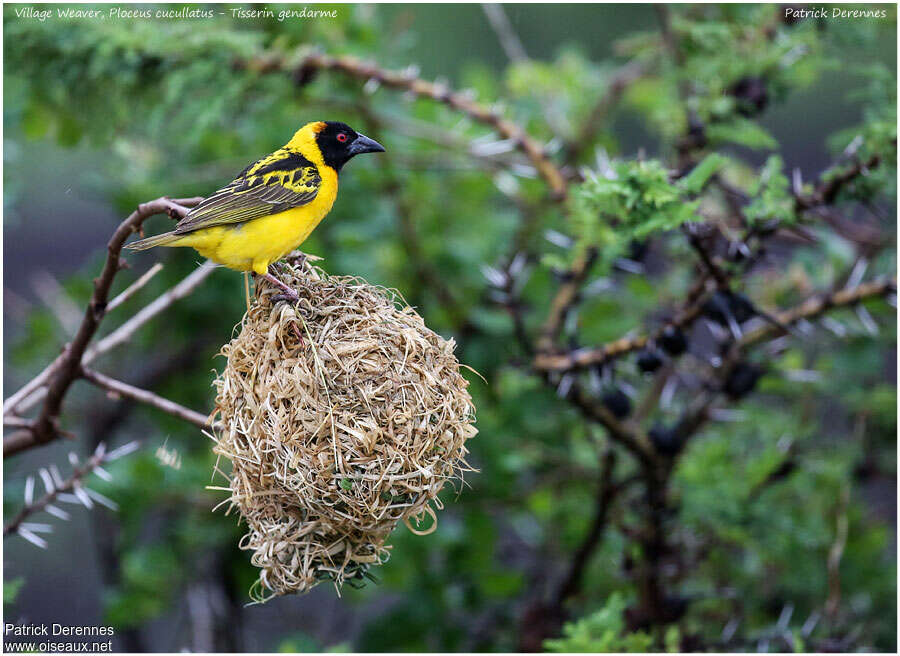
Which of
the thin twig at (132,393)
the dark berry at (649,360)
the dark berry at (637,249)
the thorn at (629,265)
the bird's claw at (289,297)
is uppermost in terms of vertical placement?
the bird's claw at (289,297)

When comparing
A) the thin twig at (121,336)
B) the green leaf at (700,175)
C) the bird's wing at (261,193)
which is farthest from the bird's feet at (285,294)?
the green leaf at (700,175)

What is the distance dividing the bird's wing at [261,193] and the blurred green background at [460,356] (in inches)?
54.3

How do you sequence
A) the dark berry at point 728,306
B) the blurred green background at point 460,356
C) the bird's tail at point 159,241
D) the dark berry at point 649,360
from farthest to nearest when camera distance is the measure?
the blurred green background at point 460,356 → the dark berry at point 649,360 → the dark berry at point 728,306 → the bird's tail at point 159,241

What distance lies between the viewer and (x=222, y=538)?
541 cm

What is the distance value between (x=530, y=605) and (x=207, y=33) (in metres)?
3.54

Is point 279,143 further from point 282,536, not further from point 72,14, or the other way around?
point 282,536

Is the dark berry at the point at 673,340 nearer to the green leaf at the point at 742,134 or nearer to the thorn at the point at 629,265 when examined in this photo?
the thorn at the point at 629,265

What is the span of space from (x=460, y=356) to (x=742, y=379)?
1.65 m

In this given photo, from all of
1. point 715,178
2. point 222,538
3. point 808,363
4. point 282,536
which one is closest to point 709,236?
point 715,178

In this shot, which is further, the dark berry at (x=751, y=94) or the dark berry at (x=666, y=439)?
the dark berry at (x=751, y=94)

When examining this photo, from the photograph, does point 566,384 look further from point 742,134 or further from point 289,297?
point 289,297

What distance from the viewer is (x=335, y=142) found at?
3691 mm

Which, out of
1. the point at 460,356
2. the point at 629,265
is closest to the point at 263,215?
the point at 629,265

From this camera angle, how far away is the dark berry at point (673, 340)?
3682 millimetres
